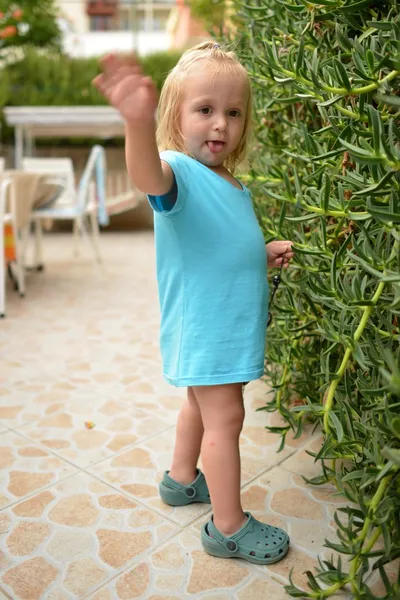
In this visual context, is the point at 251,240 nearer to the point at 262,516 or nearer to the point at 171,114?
the point at 171,114

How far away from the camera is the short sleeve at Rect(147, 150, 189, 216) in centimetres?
106

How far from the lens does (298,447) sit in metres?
1.69

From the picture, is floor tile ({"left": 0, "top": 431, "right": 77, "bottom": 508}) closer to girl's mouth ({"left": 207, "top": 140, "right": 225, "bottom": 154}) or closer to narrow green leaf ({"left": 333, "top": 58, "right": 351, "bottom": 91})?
girl's mouth ({"left": 207, "top": 140, "right": 225, "bottom": 154})

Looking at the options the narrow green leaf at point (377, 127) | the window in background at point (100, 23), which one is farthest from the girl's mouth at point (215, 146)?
the window in background at point (100, 23)

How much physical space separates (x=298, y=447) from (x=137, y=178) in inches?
42.0

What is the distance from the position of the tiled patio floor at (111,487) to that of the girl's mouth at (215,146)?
0.86m

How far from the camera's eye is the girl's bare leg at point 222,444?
Answer: 1185 millimetres

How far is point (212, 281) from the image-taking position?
114cm

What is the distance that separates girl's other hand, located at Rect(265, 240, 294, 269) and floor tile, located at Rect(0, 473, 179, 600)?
2.19ft

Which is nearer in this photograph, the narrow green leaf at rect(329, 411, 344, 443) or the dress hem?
the narrow green leaf at rect(329, 411, 344, 443)

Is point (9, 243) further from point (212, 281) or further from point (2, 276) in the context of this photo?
point (212, 281)

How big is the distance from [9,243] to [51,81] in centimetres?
488

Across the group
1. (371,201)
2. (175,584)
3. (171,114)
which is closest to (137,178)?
(171,114)

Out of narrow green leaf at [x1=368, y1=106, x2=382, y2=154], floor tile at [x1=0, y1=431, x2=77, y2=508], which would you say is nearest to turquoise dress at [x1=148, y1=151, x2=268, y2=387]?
narrow green leaf at [x1=368, y1=106, x2=382, y2=154]
